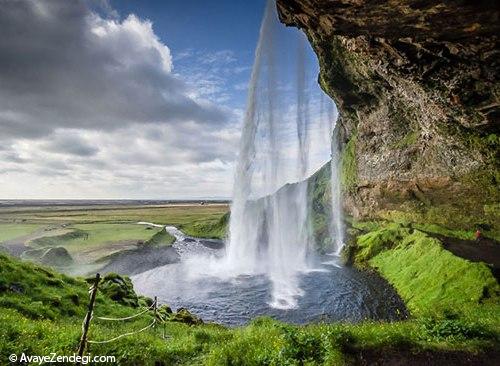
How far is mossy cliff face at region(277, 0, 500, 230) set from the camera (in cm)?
1554

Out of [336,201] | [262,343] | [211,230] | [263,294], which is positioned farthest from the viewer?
[211,230]

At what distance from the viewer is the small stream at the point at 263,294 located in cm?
2952

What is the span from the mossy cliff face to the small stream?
1757cm

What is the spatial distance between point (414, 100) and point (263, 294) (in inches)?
999

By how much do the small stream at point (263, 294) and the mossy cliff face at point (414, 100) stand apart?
1757 centimetres

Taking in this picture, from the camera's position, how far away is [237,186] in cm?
5866

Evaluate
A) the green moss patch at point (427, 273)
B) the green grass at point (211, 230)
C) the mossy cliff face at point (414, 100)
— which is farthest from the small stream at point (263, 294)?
the green grass at point (211, 230)

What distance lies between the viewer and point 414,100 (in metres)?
34.6

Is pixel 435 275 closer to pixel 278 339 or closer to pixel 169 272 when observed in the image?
pixel 278 339

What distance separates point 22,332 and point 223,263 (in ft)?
135

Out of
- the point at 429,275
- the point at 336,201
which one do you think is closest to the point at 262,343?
the point at 429,275

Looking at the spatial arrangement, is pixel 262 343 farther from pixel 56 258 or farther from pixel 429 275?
pixel 56 258

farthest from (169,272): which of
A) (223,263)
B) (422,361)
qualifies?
(422,361)

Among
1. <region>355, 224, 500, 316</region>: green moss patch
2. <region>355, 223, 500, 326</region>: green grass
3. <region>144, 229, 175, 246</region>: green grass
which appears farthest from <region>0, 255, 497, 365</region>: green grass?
<region>144, 229, 175, 246</region>: green grass
